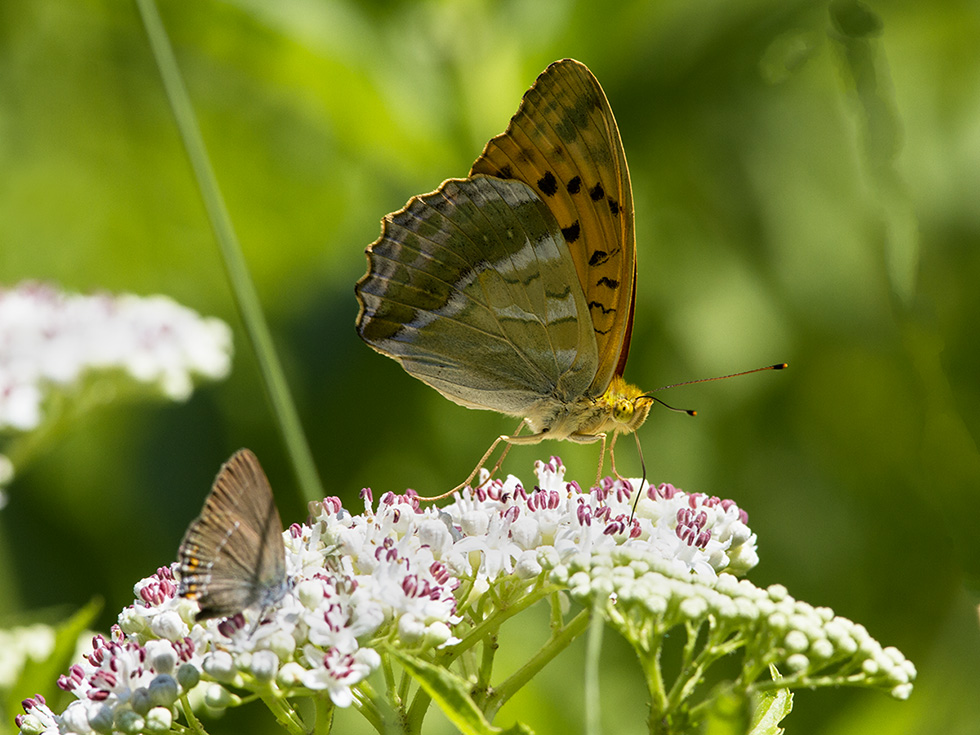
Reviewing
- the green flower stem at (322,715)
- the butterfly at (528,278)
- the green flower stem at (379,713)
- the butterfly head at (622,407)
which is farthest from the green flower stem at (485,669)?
the butterfly head at (622,407)

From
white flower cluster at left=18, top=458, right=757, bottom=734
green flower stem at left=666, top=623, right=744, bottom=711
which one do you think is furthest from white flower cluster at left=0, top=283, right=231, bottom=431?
green flower stem at left=666, top=623, right=744, bottom=711

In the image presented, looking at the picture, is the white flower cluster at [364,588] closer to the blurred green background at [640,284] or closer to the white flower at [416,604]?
the white flower at [416,604]

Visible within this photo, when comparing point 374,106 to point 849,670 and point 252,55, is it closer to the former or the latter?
point 252,55

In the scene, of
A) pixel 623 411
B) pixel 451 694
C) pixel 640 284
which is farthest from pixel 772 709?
pixel 640 284

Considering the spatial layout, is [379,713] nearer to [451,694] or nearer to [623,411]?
[451,694]

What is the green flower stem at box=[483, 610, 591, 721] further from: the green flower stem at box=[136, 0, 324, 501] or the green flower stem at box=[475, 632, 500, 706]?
the green flower stem at box=[136, 0, 324, 501]

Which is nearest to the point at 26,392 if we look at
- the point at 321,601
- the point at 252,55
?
the point at 252,55

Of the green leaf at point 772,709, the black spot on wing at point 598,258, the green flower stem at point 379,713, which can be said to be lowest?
the green leaf at point 772,709
